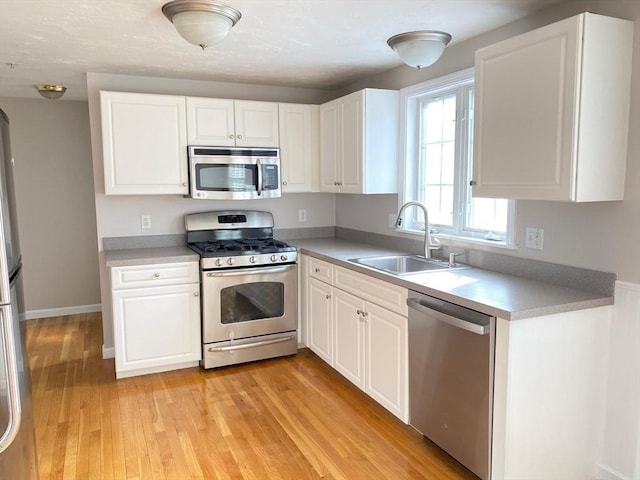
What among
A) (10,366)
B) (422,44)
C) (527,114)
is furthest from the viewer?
(422,44)

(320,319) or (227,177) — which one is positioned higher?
(227,177)

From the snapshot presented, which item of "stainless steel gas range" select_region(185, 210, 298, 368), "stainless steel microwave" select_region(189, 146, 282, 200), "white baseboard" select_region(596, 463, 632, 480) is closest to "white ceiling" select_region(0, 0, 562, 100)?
"stainless steel microwave" select_region(189, 146, 282, 200)

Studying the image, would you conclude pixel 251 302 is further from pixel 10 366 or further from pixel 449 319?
pixel 10 366

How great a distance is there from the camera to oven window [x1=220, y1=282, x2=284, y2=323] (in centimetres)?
368

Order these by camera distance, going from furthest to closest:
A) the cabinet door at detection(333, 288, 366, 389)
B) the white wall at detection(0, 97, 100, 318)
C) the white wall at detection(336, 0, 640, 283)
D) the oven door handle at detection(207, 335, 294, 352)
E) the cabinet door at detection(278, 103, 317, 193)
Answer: the white wall at detection(0, 97, 100, 318) < the cabinet door at detection(278, 103, 317, 193) < the oven door handle at detection(207, 335, 294, 352) < the cabinet door at detection(333, 288, 366, 389) < the white wall at detection(336, 0, 640, 283)

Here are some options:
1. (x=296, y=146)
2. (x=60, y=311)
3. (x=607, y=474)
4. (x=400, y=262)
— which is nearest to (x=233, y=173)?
(x=296, y=146)

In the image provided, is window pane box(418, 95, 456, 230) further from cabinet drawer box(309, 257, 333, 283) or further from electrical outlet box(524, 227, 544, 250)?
cabinet drawer box(309, 257, 333, 283)

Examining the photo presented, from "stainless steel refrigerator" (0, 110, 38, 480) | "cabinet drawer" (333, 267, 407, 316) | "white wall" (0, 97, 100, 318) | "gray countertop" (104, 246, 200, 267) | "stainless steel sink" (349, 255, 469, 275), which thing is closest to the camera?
"stainless steel refrigerator" (0, 110, 38, 480)

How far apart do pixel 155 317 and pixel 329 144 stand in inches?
74.5

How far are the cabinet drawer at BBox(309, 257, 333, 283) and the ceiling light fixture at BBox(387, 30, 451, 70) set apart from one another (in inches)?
56.8

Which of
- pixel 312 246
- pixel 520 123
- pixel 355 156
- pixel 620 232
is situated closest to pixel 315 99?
pixel 355 156

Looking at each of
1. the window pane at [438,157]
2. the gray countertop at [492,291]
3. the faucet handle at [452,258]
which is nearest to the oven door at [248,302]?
the gray countertop at [492,291]

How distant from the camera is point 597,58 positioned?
198 cm

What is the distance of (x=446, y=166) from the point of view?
3242mm
